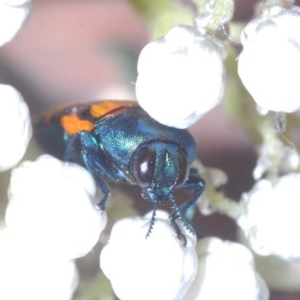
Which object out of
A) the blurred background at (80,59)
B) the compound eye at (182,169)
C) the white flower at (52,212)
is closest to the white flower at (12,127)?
the white flower at (52,212)

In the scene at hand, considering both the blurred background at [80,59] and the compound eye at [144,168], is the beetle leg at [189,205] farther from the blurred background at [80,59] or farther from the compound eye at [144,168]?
the blurred background at [80,59]

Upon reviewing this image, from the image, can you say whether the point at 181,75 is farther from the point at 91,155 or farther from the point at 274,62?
the point at 91,155

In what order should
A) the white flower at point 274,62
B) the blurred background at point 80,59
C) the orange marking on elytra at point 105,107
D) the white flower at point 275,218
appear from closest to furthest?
the white flower at point 274,62, the white flower at point 275,218, the orange marking on elytra at point 105,107, the blurred background at point 80,59

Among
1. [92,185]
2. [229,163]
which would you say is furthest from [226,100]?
[229,163]

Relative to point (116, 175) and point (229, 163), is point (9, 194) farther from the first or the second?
point (229, 163)

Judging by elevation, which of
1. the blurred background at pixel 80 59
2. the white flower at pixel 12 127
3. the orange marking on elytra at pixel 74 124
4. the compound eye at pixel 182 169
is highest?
the white flower at pixel 12 127

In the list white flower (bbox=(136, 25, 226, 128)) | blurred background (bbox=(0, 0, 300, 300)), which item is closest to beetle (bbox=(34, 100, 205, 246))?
white flower (bbox=(136, 25, 226, 128))

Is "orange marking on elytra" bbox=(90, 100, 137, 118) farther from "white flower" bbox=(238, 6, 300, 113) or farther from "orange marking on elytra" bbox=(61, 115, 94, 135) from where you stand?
"white flower" bbox=(238, 6, 300, 113)
